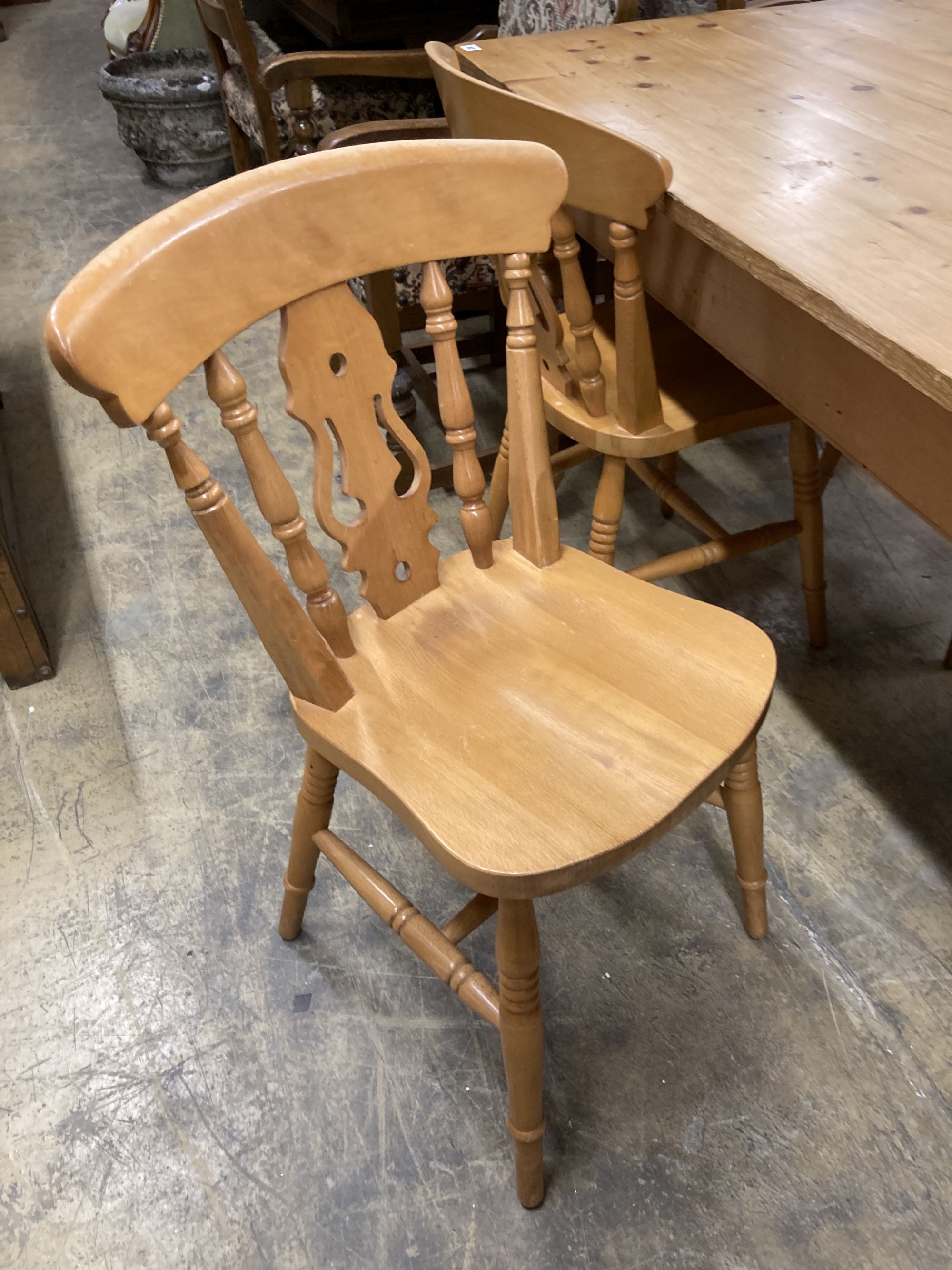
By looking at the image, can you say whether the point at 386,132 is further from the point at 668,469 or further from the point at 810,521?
the point at 810,521

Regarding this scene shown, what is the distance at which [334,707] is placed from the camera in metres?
0.88

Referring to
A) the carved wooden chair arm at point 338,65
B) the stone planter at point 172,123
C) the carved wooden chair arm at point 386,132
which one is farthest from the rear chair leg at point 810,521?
the stone planter at point 172,123

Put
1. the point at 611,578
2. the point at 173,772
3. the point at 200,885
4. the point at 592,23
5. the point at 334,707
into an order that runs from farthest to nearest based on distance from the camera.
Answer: the point at 592,23 → the point at 173,772 → the point at 200,885 → the point at 611,578 → the point at 334,707

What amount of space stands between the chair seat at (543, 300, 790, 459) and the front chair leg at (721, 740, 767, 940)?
0.45 metres

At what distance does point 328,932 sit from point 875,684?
1.00 meters

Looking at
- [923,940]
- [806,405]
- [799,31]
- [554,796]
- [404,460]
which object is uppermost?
[799,31]

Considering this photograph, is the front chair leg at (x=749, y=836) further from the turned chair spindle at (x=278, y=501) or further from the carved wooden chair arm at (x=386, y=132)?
the carved wooden chair arm at (x=386, y=132)

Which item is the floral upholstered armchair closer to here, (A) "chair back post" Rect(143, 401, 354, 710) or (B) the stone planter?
(B) the stone planter

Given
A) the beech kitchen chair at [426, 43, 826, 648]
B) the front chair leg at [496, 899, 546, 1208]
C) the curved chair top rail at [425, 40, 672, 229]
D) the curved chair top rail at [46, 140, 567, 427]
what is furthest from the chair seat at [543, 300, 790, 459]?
the front chair leg at [496, 899, 546, 1208]

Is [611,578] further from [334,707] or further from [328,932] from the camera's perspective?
[328,932]

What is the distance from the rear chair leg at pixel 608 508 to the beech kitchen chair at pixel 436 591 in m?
0.30

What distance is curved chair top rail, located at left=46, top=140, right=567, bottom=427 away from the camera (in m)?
0.67

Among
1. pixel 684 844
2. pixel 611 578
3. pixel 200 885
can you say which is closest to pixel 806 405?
pixel 611 578

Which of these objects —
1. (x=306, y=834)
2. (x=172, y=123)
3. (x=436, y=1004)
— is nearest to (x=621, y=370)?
(x=306, y=834)
